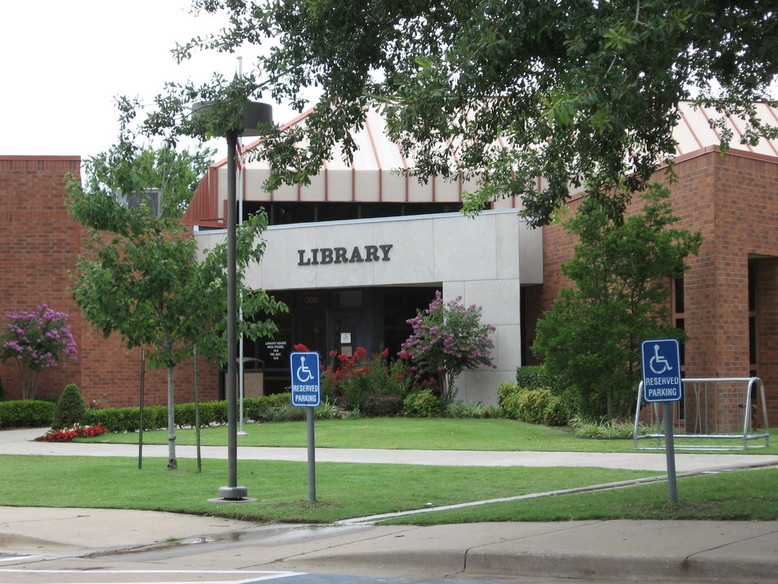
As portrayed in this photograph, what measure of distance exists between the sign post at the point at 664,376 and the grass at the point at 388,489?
2.15 ft

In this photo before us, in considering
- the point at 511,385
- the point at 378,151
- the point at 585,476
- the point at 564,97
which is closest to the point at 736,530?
the point at 564,97

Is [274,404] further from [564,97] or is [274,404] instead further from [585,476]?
[564,97]

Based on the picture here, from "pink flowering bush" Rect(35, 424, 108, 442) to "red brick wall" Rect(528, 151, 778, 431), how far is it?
45.7 feet

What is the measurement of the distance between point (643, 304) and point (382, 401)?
32.1 feet

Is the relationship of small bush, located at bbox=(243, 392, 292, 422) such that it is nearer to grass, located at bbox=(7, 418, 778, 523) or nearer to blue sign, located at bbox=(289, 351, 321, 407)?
grass, located at bbox=(7, 418, 778, 523)

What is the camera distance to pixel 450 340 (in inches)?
1114

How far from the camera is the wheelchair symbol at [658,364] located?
10188mm

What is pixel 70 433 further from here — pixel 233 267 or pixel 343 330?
pixel 233 267

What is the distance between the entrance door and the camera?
32688 mm

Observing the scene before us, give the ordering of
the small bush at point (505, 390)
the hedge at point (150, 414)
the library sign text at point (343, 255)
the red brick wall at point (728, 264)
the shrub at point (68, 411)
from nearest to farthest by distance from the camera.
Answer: the red brick wall at point (728, 264) → the shrub at point (68, 411) → the hedge at point (150, 414) → the small bush at point (505, 390) → the library sign text at point (343, 255)

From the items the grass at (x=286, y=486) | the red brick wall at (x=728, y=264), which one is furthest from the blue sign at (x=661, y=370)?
the red brick wall at (x=728, y=264)

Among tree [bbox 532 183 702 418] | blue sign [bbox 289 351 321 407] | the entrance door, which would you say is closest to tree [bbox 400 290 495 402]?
the entrance door

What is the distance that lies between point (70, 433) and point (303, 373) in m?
14.0

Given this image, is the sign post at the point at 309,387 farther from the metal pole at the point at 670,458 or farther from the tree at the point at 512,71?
the metal pole at the point at 670,458
